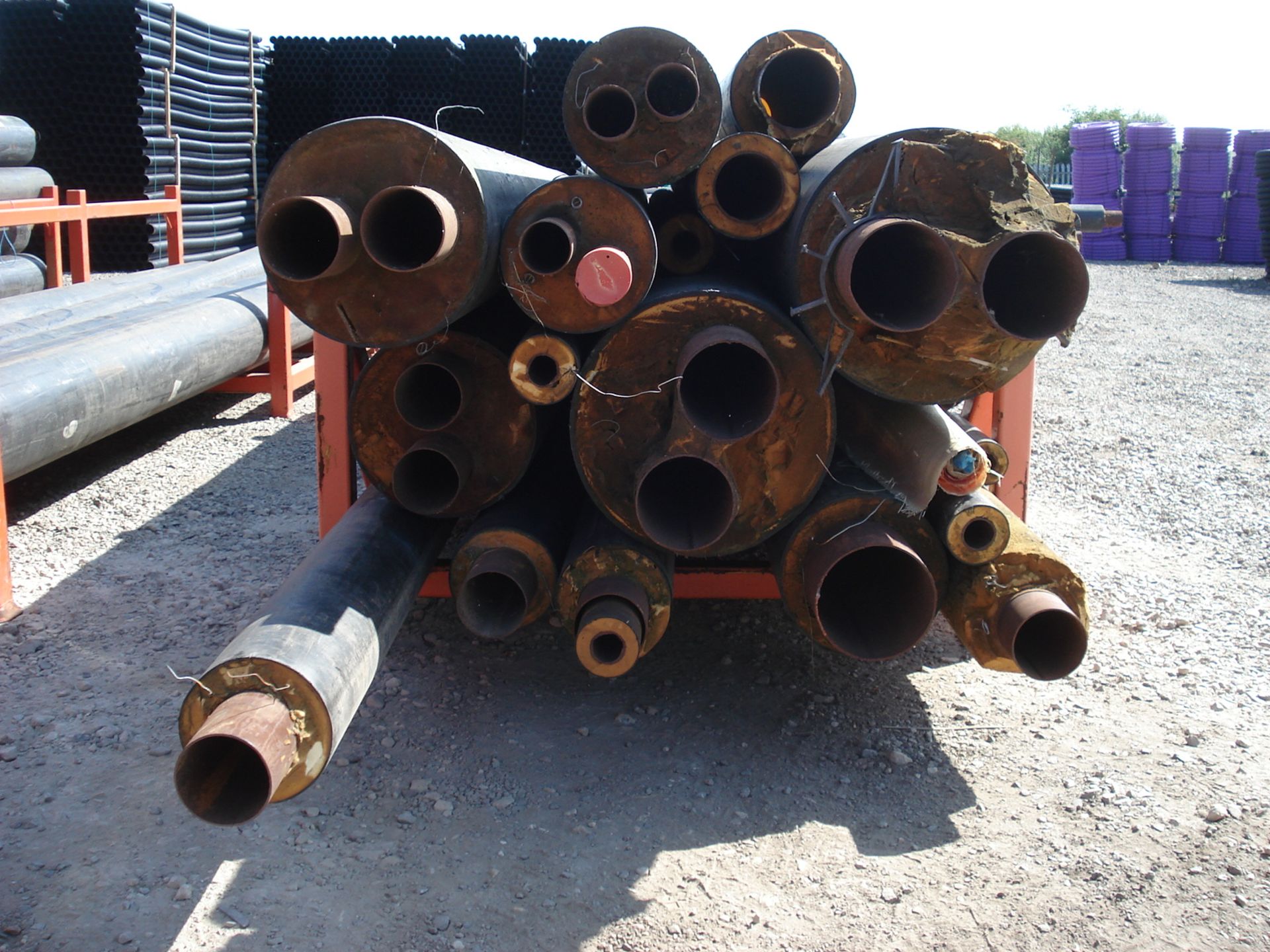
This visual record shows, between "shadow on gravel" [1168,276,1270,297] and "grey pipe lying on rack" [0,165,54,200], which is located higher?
"grey pipe lying on rack" [0,165,54,200]

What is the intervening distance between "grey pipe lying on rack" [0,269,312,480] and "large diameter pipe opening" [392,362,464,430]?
81.4 inches

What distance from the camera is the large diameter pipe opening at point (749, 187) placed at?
2.75m

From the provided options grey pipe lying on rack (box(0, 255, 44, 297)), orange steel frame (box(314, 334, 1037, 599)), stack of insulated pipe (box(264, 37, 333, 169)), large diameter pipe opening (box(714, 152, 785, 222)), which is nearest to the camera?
large diameter pipe opening (box(714, 152, 785, 222))

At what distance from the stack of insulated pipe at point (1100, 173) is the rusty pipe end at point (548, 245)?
57.0 ft

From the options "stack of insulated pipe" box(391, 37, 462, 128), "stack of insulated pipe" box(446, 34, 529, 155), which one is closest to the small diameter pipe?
"stack of insulated pipe" box(446, 34, 529, 155)

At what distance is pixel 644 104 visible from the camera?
8.61ft

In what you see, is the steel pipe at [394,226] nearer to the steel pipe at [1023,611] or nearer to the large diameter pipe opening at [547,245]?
the large diameter pipe opening at [547,245]

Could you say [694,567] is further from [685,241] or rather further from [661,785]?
[685,241]

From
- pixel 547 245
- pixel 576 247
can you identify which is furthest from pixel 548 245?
pixel 576 247

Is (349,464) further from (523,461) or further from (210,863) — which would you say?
A: (210,863)

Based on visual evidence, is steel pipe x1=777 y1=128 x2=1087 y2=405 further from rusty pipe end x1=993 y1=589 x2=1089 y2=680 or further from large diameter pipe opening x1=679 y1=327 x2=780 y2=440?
rusty pipe end x1=993 y1=589 x2=1089 y2=680

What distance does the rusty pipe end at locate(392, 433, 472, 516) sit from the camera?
2842 millimetres

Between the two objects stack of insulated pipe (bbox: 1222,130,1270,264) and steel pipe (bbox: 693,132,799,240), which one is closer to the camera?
steel pipe (bbox: 693,132,799,240)

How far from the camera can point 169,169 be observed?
964 centimetres
